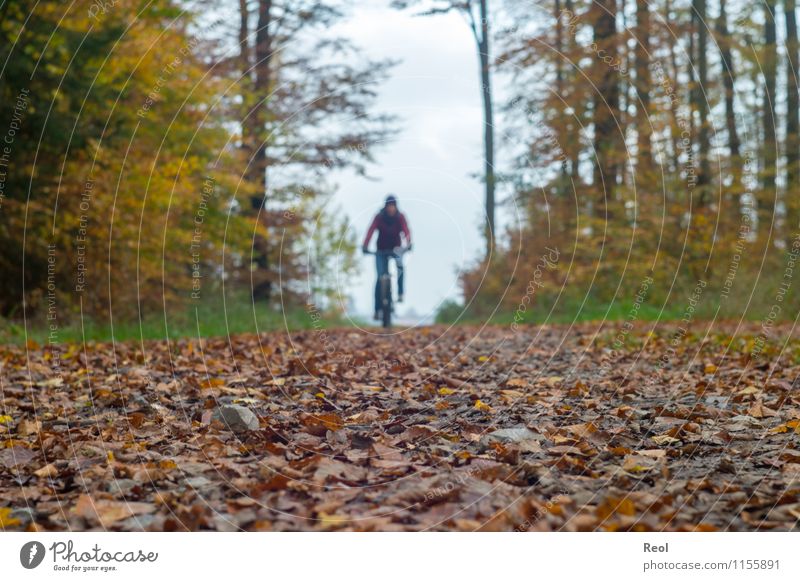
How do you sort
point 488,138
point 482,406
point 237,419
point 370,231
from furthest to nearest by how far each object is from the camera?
point 488,138 < point 370,231 < point 482,406 < point 237,419

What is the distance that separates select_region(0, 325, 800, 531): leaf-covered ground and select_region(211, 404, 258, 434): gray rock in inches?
0.8

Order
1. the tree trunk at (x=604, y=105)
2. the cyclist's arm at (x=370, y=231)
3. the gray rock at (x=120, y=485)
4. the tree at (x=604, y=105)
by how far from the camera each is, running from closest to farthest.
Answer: the gray rock at (x=120, y=485), the cyclist's arm at (x=370, y=231), the tree at (x=604, y=105), the tree trunk at (x=604, y=105)

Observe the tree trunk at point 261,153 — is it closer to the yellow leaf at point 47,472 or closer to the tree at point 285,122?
the tree at point 285,122

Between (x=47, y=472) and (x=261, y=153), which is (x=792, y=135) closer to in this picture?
(x=261, y=153)

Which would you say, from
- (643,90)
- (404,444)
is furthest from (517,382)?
(643,90)

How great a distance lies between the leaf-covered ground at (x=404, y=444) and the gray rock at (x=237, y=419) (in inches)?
0.8

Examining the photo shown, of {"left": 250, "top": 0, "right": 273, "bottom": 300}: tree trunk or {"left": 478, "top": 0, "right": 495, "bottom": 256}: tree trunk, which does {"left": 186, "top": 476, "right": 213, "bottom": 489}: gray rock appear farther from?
{"left": 250, "top": 0, "right": 273, "bottom": 300}: tree trunk

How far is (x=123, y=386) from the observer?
603 centimetres

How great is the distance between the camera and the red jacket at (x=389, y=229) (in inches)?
484

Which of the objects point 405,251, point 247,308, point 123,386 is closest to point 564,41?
point 405,251

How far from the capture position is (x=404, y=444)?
13.4 ft

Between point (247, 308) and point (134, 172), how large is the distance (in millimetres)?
4500

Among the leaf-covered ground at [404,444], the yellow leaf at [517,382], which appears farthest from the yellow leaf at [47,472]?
the yellow leaf at [517,382]

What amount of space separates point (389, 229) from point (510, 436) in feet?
27.9
